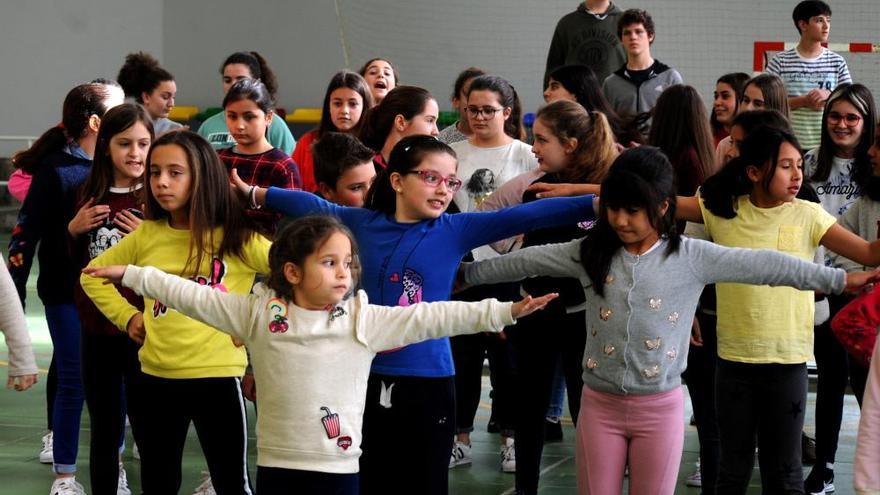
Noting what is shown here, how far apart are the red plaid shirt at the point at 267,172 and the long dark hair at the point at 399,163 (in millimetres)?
962

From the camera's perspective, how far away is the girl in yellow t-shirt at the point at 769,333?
164 inches

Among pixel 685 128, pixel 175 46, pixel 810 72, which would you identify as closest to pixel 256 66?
pixel 685 128

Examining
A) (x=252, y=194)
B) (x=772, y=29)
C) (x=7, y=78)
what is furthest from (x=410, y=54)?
(x=252, y=194)

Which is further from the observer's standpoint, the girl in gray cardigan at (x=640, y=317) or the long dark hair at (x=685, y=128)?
the long dark hair at (x=685, y=128)

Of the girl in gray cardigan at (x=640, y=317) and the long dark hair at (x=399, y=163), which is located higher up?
the long dark hair at (x=399, y=163)

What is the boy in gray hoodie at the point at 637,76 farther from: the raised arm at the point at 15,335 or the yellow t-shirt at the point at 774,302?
the raised arm at the point at 15,335

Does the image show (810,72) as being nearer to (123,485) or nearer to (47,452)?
(123,485)

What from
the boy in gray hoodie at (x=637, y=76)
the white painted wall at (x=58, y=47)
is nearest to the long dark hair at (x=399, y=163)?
the boy in gray hoodie at (x=637, y=76)

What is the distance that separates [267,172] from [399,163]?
120cm

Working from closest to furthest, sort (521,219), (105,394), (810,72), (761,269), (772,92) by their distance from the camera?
(761,269), (521,219), (105,394), (772,92), (810,72)

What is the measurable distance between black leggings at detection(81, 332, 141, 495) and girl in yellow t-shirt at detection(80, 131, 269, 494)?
449 millimetres

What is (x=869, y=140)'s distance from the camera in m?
5.23

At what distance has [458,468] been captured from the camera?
5598mm

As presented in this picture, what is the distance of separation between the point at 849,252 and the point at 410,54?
398 inches
